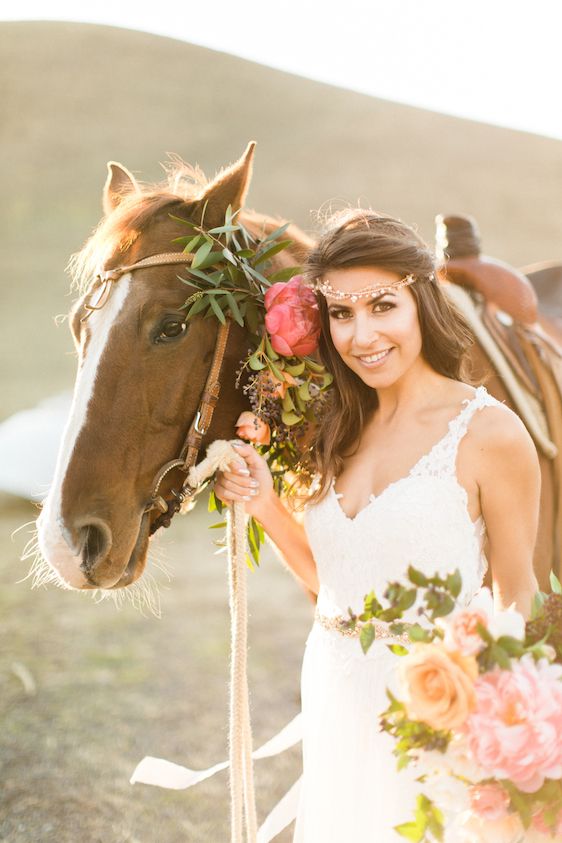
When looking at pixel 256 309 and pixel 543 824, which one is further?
pixel 256 309

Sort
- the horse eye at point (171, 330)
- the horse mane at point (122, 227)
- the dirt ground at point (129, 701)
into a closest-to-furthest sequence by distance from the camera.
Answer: the horse eye at point (171, 330) < the horse mane at point (122, 227) < the dirt ground at point (129, 701)

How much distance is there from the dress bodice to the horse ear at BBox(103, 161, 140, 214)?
1321mm

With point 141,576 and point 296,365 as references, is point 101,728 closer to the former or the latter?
point 141,576

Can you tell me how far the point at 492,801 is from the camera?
3.93ft

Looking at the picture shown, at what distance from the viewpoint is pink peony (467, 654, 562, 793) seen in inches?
44.1

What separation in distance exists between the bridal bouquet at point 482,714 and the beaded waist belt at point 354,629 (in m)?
0.56

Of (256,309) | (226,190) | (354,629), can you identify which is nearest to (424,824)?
(354,629)

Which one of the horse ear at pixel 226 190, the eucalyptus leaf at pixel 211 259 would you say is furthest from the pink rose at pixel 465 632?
the horse ear at pixel 226 190

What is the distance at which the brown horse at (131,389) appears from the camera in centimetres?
201

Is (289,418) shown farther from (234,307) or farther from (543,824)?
(543,824)

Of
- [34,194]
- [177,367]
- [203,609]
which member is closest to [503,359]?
[177,367]

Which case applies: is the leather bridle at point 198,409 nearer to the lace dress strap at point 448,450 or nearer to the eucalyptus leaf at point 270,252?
the eucalyptus leaf at point 270,252

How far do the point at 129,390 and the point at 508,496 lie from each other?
3.34ft

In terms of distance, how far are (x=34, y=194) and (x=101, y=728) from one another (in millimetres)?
26390
